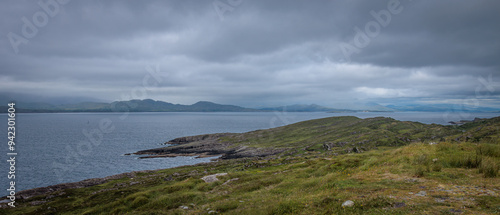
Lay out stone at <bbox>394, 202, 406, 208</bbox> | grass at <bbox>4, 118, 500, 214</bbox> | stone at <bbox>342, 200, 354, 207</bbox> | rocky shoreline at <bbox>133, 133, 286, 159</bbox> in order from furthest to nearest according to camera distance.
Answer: rocky shoreline at <bbox>133, 133, 286, 159</bbox>
stone at <bbox>342, 200, 354, 207</bbox>
grass at <bbox>4, 118, 500, 214</bbox>
stone at <bbox>394, 202, 406, 208</bbox>

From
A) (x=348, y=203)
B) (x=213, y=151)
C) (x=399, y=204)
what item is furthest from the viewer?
(x=213, y=151)

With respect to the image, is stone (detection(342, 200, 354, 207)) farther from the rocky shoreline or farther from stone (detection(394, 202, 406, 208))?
the rocky shoreline

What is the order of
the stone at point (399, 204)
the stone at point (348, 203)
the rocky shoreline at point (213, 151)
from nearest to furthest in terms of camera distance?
the stone at point (399, 204), the stone at point (348, 203), the rocky shoreline at point (213, 151)

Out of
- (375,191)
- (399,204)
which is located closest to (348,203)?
(399,204)

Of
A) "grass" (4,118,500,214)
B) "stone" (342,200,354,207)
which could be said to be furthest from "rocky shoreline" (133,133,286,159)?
"stone" (342,200,354,207)

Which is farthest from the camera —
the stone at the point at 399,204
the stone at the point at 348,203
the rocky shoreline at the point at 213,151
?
the rocky shoreline at the point at 213,151

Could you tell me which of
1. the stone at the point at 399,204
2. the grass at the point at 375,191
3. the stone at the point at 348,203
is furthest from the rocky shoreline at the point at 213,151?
the stone at the point at 399,204

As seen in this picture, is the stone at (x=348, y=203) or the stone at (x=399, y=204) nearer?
the stone at (x=399, y=204)

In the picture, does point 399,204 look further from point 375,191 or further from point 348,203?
point 375,191

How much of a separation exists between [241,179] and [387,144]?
6970cm

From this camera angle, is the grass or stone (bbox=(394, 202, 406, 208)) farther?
the grass

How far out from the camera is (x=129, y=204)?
2312 centimetres

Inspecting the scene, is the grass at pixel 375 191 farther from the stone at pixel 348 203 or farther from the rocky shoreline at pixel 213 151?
the rocky shoreline at pixel 213 151

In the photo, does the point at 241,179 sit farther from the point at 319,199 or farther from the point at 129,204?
the point at 319,199
